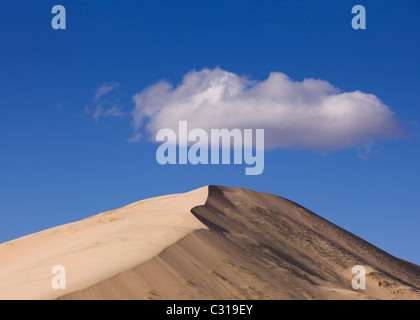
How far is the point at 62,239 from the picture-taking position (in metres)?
25.7

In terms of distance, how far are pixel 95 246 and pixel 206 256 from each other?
3889 millimetres

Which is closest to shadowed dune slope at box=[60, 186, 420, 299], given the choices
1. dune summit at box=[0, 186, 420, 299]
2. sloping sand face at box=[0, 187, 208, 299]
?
dune summit at box=[0, 186, 420, 299]

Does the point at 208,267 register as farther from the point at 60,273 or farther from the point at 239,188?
the point at 239,188

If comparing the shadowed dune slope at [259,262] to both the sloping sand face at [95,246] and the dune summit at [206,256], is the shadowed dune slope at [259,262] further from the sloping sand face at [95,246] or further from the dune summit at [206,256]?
the sloping sand face at [95,246]

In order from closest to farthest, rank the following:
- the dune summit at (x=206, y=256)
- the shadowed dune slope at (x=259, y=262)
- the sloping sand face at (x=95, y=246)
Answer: the sloping sand face at (x=95, y=246), the dune summit at (x=206, y=256), the shadowed dune slope at (x=259, y=262)

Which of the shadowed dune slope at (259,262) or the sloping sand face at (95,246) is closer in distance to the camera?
the sloping sand face at (95,246)

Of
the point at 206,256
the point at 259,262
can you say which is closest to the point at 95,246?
the point at 206,256

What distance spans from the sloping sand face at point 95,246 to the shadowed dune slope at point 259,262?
517 millimetres

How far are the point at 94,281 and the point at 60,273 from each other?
84.9 inches

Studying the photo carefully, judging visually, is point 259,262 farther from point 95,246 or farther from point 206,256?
point 95,246

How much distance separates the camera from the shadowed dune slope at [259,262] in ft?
55.7

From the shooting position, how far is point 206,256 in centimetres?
2022

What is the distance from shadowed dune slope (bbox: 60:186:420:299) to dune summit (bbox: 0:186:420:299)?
5 cm

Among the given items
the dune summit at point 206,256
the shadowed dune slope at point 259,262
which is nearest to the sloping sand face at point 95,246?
the dune summit at point 206,256
